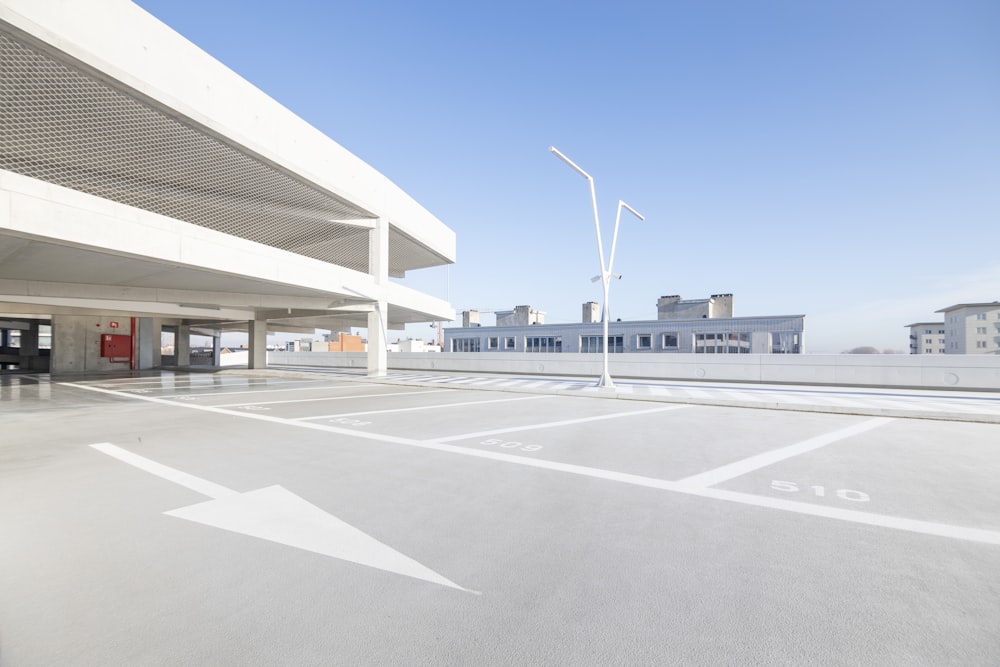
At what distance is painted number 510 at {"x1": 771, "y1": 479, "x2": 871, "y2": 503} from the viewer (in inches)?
188

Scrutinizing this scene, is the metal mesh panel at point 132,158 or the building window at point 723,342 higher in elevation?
the metal mesh panel at point 132,158

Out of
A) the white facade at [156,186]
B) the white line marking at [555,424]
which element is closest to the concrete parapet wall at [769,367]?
the white facade at [156,186]

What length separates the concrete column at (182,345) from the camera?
39.8m

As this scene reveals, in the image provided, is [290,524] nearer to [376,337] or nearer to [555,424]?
[555,424]

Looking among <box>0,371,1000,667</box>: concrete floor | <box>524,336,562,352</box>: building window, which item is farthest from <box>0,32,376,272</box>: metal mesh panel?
<box>524,336,562,352</box>: building window

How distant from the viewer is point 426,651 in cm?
226

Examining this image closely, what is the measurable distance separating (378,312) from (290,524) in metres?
21.4

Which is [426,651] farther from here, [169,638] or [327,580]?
[169,638]

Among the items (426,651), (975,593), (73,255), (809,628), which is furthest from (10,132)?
(975,593)

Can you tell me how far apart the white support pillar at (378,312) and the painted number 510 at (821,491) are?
2180 cm

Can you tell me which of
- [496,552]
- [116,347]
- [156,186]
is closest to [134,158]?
[156,186]

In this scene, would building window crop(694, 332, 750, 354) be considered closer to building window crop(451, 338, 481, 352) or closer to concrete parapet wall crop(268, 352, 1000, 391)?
concrete parapet wall crop(268, 352, 1000, 391)

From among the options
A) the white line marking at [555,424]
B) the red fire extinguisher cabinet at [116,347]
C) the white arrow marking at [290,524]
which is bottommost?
the white line marking at [555,424]

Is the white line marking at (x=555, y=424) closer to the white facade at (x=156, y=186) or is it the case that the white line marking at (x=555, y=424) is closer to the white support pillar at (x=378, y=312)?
the white facade at (x=156, y=186)
